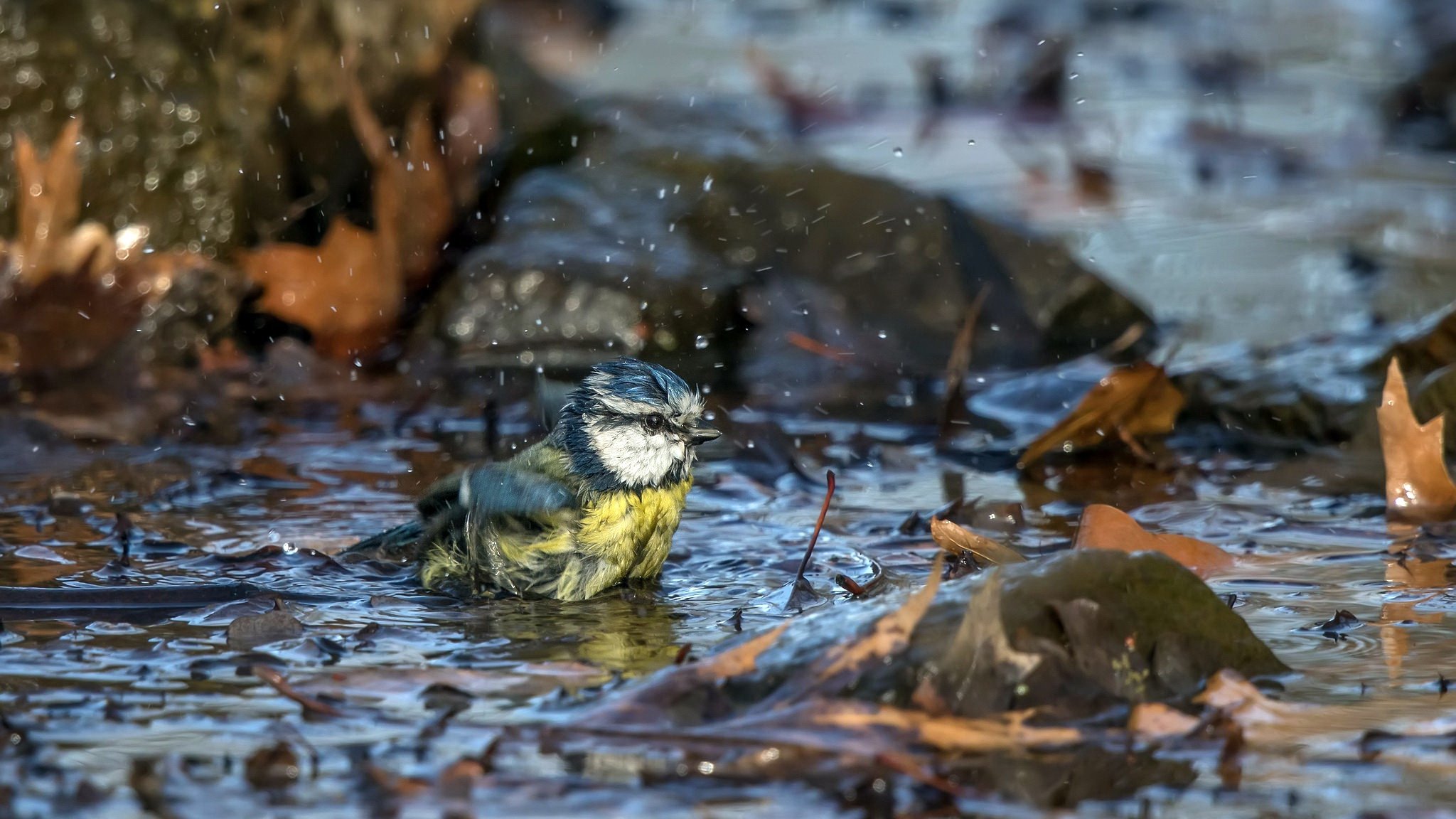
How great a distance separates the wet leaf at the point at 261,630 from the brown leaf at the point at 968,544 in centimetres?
145

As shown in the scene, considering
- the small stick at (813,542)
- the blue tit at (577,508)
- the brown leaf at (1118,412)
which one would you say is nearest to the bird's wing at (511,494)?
the blue tit at (577,508)

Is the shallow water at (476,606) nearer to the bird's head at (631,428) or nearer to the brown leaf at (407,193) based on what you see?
the bird's head at (631,428)

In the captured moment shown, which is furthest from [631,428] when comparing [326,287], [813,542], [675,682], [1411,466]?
[326,287]

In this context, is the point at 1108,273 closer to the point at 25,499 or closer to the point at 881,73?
the point at 881,73

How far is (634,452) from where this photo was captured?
4.41 metres

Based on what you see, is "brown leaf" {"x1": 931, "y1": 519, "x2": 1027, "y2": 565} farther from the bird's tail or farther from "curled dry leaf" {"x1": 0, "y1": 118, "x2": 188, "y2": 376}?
"curled dry leaf" {"x1": 0, "y1": 118, "x2": 188, "y2": 376}

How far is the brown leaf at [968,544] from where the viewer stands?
395cm

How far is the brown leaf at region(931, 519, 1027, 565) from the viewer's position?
395cm

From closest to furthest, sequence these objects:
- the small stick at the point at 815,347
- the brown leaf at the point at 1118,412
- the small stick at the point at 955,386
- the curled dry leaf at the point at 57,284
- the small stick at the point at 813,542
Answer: the small stick at the point at 813,542
the brown leaf at the point at 1118,412
the small stick at the point at 955,386
the curled dry leaf at the point at 57,284
the small stick at the point at 815,347

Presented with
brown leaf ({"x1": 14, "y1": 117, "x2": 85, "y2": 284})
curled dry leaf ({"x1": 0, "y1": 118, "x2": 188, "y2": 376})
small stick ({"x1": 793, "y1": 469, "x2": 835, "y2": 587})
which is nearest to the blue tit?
small stick ({"x1": 793, "y1": 469, "x2": 835, "y2": 587})

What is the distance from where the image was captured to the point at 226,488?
17.0ft

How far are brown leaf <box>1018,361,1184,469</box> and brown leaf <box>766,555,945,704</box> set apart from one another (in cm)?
233

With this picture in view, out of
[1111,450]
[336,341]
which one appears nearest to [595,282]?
[336,341]

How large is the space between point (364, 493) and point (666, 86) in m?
5.50
